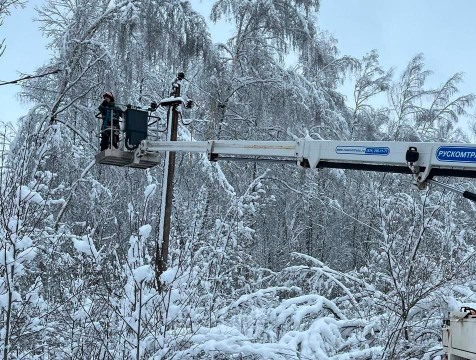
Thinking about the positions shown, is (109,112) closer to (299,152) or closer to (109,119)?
(109,119)

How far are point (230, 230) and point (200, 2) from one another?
21.7 feet

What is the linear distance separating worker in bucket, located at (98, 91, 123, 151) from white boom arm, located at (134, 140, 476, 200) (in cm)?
237

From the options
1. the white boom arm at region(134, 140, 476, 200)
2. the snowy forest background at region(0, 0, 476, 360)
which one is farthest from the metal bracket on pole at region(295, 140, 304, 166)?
the snowy forest background at region(0, 0, 476, 360)

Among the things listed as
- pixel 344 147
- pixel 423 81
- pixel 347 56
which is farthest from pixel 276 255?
pixel 344 147

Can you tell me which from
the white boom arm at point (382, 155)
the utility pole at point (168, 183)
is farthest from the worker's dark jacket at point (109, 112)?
the white boom arm at point (382, 155)

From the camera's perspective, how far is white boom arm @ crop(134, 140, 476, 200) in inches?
192

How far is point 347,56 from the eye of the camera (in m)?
18.7

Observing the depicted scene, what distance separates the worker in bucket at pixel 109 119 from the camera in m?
8.41

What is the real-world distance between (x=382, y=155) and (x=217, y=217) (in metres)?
7.62

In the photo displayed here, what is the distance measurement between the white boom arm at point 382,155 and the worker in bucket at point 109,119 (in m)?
2.37

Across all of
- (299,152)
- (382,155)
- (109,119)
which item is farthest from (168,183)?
(382,155)

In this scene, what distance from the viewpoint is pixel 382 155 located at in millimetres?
5305

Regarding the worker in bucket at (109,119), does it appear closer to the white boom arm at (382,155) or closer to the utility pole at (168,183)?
the utility pole at (168,183)

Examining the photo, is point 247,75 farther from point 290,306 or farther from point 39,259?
point 290,306
